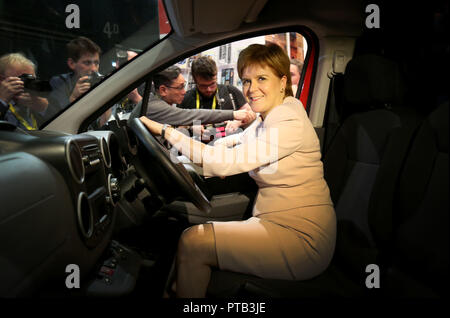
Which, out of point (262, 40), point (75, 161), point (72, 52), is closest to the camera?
point (75, 161)

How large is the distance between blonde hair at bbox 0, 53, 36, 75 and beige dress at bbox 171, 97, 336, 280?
144 cm

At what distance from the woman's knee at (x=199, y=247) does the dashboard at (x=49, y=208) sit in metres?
0.32

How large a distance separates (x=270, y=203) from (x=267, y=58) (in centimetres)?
57

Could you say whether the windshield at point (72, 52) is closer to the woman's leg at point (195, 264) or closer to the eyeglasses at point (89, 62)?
the eyeglasses at point (89, 62)

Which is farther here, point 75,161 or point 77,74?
point 77,74

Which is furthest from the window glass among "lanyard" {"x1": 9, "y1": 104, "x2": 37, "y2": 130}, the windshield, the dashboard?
the dashboard

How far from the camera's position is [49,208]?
76 cm

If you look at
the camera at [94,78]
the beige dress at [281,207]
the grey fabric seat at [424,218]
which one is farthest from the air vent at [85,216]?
the grey fabric seat at [424,218]

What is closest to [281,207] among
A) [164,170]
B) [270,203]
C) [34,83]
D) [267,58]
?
[270,203]

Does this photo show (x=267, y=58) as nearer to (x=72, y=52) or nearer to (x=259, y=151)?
(x=259, y=151)

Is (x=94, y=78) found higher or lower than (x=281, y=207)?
higher

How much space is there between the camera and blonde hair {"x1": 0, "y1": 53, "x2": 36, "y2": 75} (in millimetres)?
1628
